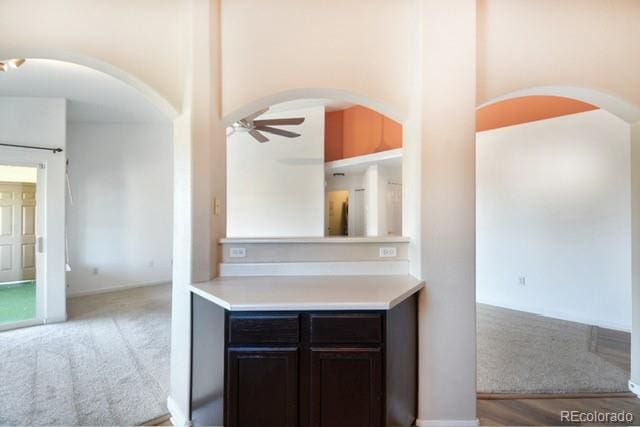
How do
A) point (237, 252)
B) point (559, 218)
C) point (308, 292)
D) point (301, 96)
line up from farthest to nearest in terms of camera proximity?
point (559, 218), point (301, 96), point (237, 252), point (308, 292)

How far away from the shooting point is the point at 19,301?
402cm

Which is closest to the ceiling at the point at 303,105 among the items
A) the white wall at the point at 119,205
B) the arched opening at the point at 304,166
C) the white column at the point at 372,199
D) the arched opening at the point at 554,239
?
the arched opening at the point at 304,166

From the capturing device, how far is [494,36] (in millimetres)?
2182

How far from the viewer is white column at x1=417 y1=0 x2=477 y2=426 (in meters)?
2.01

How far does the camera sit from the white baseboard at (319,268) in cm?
221

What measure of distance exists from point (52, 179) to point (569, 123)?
6856 mm

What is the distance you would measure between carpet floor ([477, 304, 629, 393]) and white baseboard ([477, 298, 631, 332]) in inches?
5.5

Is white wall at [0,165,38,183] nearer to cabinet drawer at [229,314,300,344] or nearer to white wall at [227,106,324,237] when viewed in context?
white wall at [227,106,324,237]

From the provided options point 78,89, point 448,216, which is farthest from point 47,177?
point 448,216

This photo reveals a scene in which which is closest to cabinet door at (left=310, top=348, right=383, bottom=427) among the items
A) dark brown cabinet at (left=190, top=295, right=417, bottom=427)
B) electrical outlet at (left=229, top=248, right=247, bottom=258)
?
dark brown cabinet at (left=190, top=295, right=417, bottom=427)

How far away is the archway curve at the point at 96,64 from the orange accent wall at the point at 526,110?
448 cm

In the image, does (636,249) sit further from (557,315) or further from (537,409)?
(557,315)

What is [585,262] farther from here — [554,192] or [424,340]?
[424,340]

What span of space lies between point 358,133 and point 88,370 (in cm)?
555
